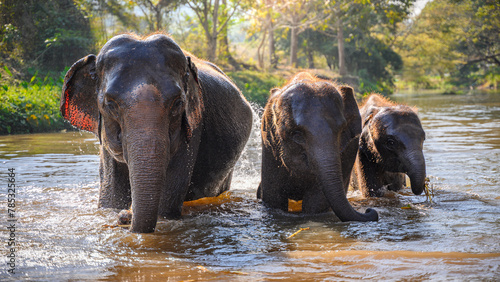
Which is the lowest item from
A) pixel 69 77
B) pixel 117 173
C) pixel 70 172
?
pixel 70 172

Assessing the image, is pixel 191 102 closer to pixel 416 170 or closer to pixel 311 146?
pixel 311 146

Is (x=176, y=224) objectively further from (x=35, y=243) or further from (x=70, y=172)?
(x=70, y=172)

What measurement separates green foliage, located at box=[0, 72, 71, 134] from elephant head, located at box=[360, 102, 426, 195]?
10036mm

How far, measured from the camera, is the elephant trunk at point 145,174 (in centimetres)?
400

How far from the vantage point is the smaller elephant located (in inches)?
237

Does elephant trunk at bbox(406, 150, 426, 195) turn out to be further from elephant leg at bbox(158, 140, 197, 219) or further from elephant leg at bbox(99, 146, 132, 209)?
elephant leg at bbox(99, 146, 132, 209)

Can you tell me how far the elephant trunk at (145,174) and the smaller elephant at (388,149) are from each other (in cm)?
300

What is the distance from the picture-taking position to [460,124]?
15.9m

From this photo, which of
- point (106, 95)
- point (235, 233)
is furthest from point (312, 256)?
point (106, 95)

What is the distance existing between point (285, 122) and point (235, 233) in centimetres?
105

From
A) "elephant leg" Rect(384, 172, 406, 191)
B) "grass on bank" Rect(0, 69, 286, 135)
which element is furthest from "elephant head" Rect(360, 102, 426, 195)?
"grass on bank" Rect(0, 69, 286, 135)

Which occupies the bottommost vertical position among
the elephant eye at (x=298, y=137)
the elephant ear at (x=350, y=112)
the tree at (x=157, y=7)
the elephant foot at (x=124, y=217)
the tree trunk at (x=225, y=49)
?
the elephant foot at (x=124, y=217)

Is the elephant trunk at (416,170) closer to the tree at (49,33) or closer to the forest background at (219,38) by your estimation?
the forest background at (219,38)

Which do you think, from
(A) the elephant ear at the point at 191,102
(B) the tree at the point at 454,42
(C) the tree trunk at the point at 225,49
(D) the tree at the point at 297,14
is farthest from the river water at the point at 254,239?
(B) the tree at the point at 454,42
